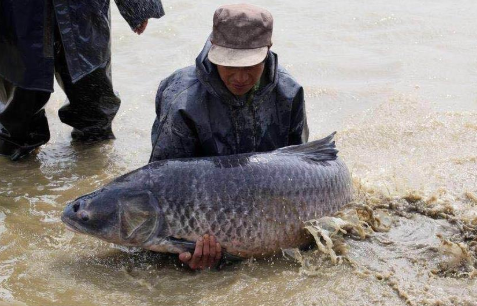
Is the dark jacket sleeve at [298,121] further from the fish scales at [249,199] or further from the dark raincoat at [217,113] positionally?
the fish scales at [249,199]

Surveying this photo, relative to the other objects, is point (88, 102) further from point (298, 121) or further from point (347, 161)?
point (347, 161)

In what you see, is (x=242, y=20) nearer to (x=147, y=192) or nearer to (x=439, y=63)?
(x=147, y=192)

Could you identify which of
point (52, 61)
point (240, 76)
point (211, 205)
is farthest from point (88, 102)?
point (211, 205)

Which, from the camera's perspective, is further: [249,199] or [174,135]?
[174,135]

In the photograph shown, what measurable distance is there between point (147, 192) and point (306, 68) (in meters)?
4.13

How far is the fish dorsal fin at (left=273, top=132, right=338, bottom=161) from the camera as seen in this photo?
418cm

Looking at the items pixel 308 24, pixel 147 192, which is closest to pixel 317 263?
pixel 147 192

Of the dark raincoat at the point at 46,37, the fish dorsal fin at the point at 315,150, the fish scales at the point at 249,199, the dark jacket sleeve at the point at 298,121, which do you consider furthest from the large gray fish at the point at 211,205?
the dark raincoat at the point at 46,37

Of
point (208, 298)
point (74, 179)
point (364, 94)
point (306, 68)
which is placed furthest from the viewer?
point (306, 68)

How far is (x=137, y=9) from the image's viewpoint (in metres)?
5.25

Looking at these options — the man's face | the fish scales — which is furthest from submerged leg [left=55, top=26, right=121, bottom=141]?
the fish scales

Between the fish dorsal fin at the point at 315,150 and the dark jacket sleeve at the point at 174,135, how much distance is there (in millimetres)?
537

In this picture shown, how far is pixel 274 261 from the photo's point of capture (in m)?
4.03

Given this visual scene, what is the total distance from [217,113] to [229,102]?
11cm
